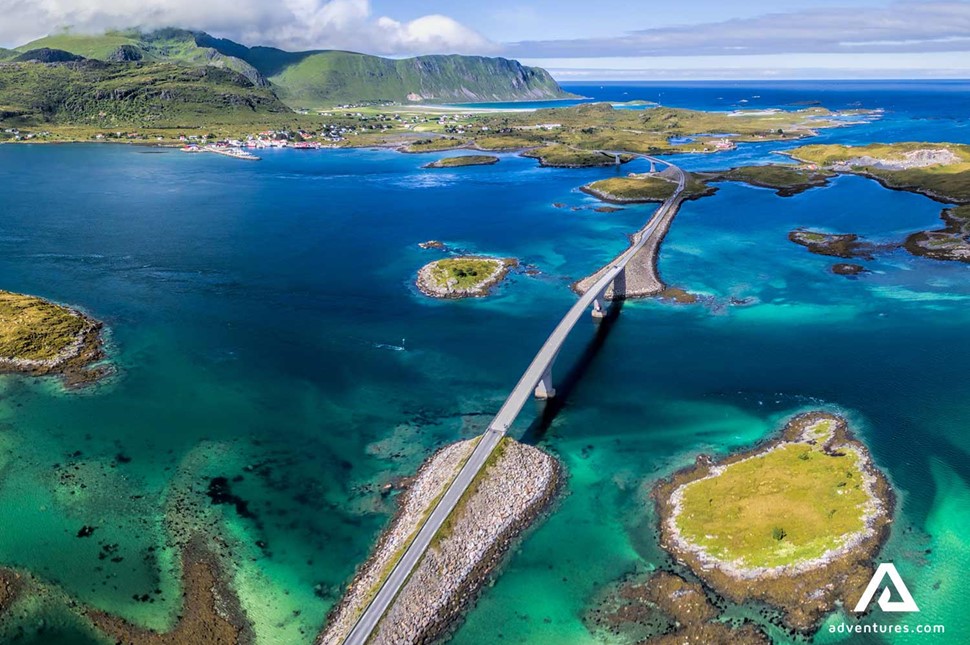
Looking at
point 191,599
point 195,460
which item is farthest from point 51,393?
point 191,599

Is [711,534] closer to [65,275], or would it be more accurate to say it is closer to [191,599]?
[191,599]

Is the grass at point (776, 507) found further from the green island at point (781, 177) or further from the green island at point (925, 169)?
the green island at point (781, 177)

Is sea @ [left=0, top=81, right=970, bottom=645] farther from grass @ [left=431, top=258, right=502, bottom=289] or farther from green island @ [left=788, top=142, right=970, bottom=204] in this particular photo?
green island @ [left=788, top=142, right=970, bottom=204]

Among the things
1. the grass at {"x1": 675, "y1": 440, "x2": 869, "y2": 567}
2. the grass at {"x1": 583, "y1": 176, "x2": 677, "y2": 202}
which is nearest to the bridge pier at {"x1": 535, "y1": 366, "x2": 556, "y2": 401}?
the grass at {"x1": 675, "y1": 440, "x2": 869, "y2": 567}

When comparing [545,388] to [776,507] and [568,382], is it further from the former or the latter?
[776,507]

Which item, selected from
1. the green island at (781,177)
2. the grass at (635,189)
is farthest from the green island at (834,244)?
the green island at (781,177)
